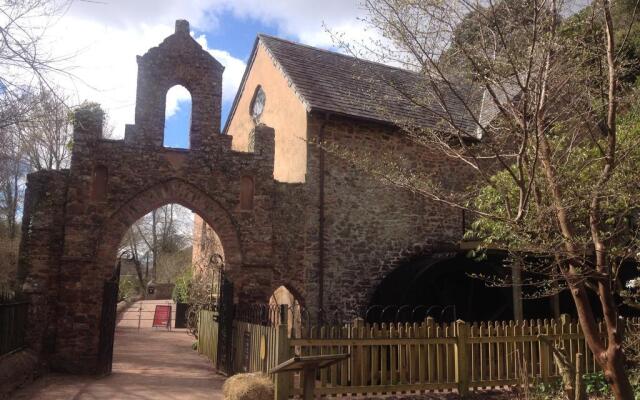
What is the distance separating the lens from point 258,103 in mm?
17750

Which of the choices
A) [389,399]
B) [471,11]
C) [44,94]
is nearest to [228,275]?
[389,399]

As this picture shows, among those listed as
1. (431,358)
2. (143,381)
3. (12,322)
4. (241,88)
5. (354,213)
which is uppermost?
(241,88)

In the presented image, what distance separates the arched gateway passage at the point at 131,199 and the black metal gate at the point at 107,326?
0.04 metres

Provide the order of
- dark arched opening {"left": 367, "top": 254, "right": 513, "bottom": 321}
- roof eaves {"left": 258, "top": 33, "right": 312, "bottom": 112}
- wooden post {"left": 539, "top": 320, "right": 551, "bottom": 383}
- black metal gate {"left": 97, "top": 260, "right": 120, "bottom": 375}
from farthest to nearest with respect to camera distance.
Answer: roof eaves {"left": 258, "top": 33, "right": 312, "bottom": 112}, dark arched opening {"left": 367, "top": 254, "right": 513, "bottom": 321}, black metal gate {"left": 97, "top": 260, "right": 120, "bottom": 375}, wooden post {"left": 539, "top": 320, "right": 551, "bottom": 383}

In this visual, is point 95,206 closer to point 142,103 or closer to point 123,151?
point 123,151

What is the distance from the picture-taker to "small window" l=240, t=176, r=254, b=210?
482 inches

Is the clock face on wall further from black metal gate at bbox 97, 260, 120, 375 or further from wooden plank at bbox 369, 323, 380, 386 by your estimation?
wooden plank at bbox 369, 323, 380, 386

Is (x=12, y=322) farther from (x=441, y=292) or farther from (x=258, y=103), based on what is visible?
(x=258, y=103)

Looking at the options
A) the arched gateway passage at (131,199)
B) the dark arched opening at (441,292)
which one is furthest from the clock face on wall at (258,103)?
the dark arched opening at (441,292)

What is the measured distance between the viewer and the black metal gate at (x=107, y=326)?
10.5 metres

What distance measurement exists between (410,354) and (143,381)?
4954mm

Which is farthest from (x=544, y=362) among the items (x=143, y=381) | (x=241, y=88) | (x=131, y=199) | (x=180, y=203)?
(x=241, y=88)

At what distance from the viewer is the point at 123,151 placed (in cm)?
1168

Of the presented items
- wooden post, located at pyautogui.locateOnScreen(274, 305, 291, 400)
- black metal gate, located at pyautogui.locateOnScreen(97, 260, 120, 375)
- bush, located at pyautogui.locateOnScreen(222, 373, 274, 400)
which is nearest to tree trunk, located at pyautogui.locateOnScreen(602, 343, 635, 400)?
wooden post, located at pyautogui.locateOnScreen(274, 305, 291, 400)
